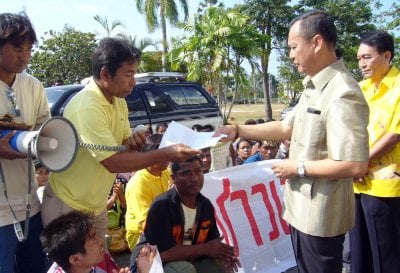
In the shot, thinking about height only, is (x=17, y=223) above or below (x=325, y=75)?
below

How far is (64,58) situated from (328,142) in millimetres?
19232

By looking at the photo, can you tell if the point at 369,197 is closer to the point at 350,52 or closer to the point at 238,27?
the point at 238,27

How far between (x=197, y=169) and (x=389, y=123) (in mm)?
1370

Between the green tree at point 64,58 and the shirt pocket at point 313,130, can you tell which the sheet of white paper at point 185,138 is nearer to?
the shirt pocket at point 313,130

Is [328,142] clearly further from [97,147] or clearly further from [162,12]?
[162,12]

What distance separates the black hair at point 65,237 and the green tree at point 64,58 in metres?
18.0

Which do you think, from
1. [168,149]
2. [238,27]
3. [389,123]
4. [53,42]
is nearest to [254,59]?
[238,27]

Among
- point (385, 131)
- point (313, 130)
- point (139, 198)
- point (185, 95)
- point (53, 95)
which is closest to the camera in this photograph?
point (313, 130)

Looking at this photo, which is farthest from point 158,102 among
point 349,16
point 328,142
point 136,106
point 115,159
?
point 349,16

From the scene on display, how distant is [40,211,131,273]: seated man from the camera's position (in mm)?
2195

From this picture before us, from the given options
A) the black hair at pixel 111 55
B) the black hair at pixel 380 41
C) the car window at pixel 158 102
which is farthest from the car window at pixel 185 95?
the black hair at pixel 111 55

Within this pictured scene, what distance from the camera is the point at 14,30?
2086 millimetres

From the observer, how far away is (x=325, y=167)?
7.10 ft

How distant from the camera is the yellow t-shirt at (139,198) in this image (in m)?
3.46
